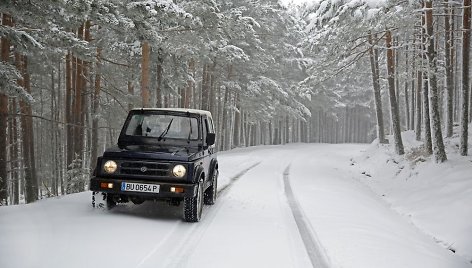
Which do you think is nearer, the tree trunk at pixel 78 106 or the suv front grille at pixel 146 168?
the suv front grille at pixel 146 168

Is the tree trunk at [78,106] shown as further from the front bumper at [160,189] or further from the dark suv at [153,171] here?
the front bumper at [160,189]

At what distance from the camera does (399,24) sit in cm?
1498

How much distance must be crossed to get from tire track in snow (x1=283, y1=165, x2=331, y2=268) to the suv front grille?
277 cm

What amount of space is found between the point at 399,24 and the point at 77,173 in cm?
1354

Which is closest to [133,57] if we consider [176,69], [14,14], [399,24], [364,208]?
[176,69]

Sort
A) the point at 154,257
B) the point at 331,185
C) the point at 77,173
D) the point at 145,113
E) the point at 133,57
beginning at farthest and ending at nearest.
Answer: the point at 133,57 → the point at 77,173 → the point at 331,185 → the point at 145,113 → the point at 154,257

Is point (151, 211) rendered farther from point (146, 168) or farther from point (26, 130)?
point (26, 130)

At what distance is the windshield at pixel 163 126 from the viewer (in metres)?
8.85

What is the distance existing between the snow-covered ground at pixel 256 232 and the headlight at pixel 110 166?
2.89ft

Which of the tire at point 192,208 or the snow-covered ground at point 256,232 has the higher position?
the tire at point 192,208

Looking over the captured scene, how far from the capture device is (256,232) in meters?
7.31

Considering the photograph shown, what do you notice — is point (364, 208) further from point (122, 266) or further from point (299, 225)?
point (122, 266)

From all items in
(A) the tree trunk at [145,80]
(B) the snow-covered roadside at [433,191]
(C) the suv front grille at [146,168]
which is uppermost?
(A) the tree trunk at [145,80]

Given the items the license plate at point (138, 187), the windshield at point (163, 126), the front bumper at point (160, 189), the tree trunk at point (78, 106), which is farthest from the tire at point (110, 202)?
the tree trunk at point (78, 106)
